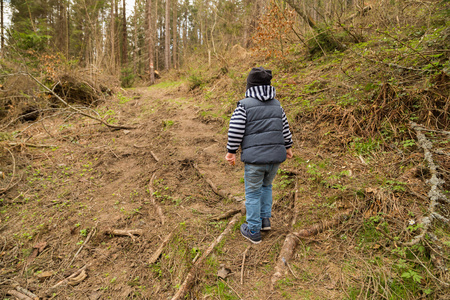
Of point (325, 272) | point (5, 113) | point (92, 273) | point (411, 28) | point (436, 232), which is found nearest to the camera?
point (436, 232)

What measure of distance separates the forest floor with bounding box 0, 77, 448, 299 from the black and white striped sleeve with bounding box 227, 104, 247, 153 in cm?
122

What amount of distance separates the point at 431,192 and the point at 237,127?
2238 millimetres

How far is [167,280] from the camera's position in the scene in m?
2.61

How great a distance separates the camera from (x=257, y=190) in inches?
111

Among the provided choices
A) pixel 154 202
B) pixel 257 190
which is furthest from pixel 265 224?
pixel 154 202

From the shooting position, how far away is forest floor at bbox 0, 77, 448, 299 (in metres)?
2.47

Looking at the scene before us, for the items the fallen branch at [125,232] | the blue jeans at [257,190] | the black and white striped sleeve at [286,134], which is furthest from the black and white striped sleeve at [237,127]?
the fallen branch at [125,232]

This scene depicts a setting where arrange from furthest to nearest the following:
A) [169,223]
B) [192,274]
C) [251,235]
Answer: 1. [169,223]
2. [251,235]
3. [192,274]

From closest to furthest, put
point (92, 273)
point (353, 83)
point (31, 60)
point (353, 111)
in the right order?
1. point (92, 273)
2. point (353, 111)
3. point (353, 83)
4. point (31, 60)

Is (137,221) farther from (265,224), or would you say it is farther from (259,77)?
(259,77)

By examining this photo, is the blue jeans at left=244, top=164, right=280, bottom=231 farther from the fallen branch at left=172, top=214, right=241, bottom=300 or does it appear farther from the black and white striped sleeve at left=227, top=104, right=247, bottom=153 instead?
the fallen branch at left=172, top=214, right=241, bottom=300

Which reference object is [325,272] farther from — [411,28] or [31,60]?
[31,60]

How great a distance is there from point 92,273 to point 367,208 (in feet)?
11.6

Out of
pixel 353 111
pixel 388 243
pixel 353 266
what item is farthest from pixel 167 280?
pixel 353 111
